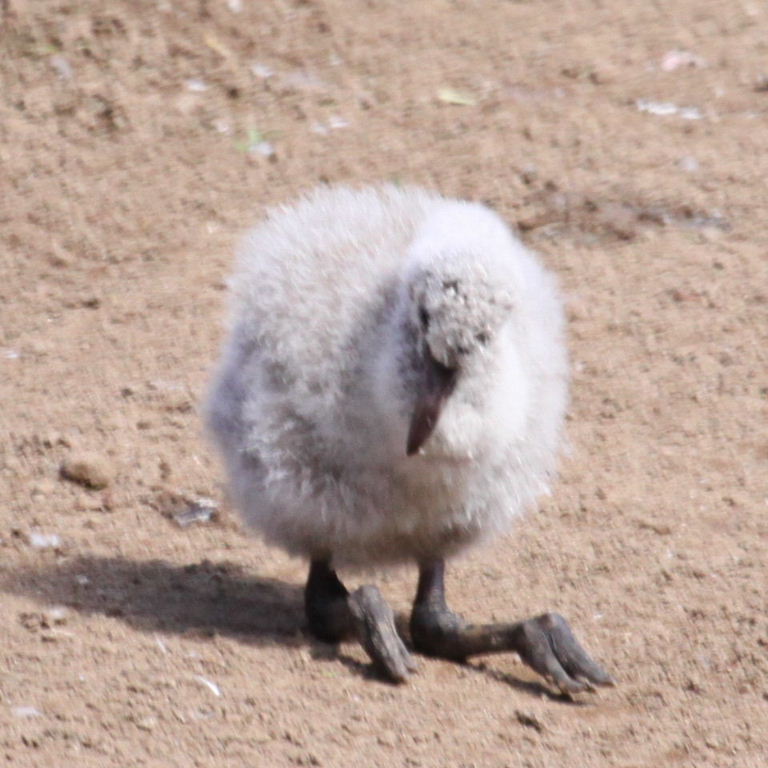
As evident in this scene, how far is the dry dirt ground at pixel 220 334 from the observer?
435 cm

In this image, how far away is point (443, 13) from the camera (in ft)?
30.5

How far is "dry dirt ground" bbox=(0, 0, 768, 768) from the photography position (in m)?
4.35

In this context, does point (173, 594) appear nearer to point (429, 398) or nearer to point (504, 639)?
point (504, 639)

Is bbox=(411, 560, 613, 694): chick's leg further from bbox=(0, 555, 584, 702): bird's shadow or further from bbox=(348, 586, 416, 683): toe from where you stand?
bbox=(348, 586, 416, 683): toe

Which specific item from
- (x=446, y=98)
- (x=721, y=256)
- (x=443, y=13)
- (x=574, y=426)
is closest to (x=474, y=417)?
(x=574, y=426)

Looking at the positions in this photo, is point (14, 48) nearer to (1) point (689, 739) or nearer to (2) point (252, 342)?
(2) point (252, 342)

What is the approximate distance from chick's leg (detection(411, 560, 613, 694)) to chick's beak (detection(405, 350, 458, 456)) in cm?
75

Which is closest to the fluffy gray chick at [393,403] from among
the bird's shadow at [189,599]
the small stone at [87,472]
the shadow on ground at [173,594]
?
the bird's shadow at [189,599]

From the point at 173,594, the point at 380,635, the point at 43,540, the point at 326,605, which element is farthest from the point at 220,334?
the point at 380,635

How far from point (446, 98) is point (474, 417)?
4.59 metres

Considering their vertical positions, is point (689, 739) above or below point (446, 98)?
below

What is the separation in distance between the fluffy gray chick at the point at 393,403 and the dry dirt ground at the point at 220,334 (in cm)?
21

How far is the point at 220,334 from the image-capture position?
678 centimetres

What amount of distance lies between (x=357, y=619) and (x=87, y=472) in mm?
1562
